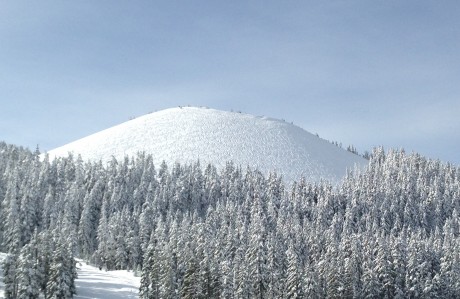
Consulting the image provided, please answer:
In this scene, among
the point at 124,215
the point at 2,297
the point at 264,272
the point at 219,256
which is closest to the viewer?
the point at 2,297

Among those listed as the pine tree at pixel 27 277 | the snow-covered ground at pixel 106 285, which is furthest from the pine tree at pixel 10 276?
the snow-covered ground at pixel 106 285

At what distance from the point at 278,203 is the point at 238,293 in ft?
279

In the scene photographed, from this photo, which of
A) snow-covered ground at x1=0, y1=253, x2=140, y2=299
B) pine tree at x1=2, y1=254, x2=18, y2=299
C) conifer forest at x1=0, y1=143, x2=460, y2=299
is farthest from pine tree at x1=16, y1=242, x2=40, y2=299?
snow-covered ground at x1=0, y1=253, x2=140, y2=299

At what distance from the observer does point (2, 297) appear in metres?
80.6

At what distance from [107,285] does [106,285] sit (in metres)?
0.17

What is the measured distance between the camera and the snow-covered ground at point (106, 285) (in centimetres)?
9012

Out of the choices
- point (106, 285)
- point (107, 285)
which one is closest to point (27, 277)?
point (106, 285)

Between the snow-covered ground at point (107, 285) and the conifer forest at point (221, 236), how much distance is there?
4331mm

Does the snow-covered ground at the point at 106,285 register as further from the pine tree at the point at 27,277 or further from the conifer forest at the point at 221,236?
the pine tree at the point at 27,277

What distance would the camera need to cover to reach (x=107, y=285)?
9562 centimetres

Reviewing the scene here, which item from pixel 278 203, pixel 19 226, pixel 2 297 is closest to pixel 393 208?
pixel 278 203

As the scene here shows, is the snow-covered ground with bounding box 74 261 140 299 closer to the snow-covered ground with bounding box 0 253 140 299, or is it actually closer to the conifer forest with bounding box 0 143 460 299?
the snow-covered ground with bounding box 0 253 140 299

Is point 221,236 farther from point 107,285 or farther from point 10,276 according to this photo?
point 10,276

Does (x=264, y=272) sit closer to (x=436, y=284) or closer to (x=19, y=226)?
(x=436, y=284)
